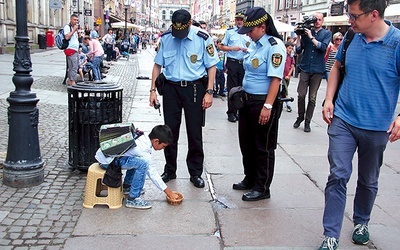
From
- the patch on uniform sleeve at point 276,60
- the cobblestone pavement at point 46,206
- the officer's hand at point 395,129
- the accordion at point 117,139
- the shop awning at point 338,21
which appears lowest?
the cobblestone pavement at point 46,206

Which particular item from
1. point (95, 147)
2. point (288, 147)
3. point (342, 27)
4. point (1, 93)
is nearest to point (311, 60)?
point (288, 147)

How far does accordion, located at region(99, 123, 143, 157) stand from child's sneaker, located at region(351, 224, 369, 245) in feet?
6.59

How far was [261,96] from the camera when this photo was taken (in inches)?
164

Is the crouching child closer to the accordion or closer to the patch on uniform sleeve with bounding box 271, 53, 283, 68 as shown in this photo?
the accordion

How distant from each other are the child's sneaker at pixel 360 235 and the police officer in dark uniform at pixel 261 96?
1.08 metres

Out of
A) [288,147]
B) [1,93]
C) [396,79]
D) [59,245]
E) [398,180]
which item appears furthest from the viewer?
[1,93]

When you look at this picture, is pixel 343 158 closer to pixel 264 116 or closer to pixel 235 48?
pixel 264 116

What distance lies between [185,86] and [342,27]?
96.6ft

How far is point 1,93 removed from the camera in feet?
34.5

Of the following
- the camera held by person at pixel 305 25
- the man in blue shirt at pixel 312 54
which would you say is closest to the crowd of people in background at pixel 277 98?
the camera held by person at pixel 305 25

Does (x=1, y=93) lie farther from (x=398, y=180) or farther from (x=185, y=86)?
(x=398, y=180)

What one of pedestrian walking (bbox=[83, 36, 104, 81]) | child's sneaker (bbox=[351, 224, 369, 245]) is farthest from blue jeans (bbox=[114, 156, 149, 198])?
pedestrian walking (bbox=[83, 36, 104, 81])

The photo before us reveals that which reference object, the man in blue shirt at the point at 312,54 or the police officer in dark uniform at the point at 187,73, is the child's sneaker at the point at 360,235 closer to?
the police officer in dark uniform at the point at 187,73

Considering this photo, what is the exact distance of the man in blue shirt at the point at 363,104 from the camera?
3072 millimetres
